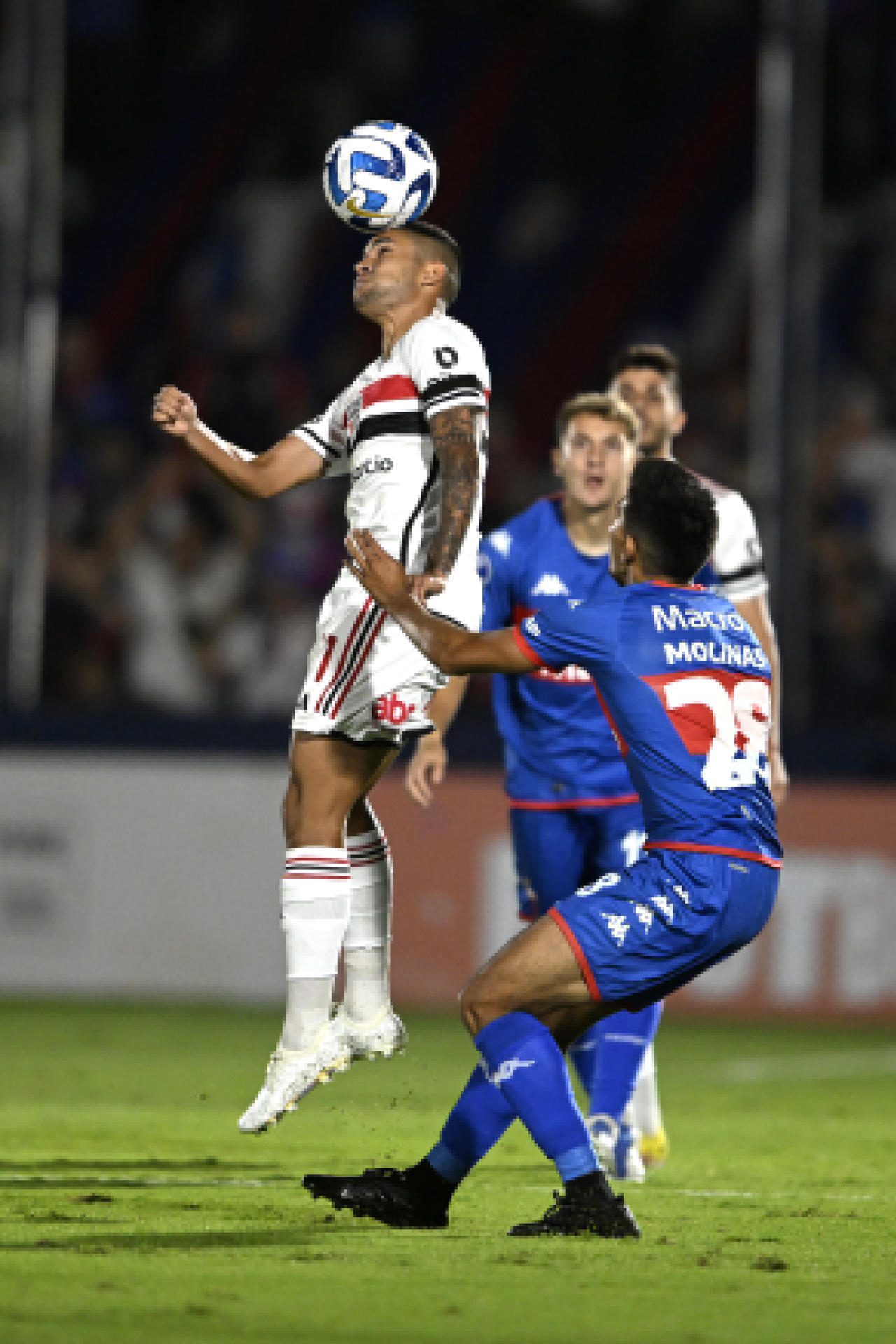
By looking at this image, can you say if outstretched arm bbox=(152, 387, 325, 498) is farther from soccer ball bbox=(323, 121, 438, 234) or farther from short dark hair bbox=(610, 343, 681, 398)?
short dark hair bbox=(610, 343, 681, 398)

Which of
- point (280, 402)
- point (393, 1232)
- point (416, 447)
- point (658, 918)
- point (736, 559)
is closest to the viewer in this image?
point (658, 918)

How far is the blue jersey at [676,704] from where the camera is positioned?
4.93 m

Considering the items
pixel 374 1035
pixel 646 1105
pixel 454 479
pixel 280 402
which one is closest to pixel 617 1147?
pixel 646 1105

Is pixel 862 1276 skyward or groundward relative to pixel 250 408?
groundward

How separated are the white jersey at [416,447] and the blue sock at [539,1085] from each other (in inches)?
47.5

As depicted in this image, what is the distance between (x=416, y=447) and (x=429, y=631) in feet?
2.93

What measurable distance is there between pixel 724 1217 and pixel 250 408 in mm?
8681

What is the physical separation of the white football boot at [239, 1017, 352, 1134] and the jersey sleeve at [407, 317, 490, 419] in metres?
1.60

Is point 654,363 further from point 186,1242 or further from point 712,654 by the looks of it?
point 186,1242

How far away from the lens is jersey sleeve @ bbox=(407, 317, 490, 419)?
18.5ft

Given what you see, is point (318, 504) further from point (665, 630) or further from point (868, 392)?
point (665, 630)

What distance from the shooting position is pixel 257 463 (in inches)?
240

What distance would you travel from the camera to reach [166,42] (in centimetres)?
1928

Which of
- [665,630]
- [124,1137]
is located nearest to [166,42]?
[124,1137]
